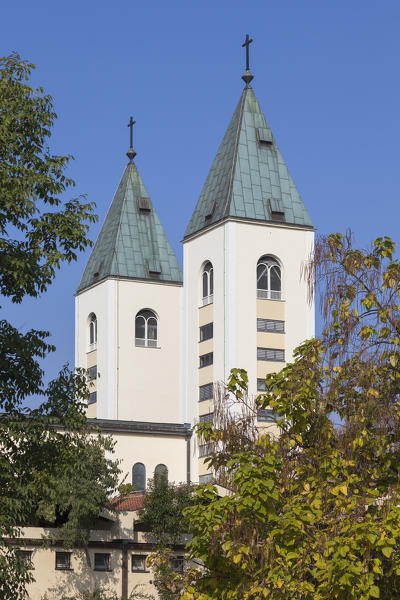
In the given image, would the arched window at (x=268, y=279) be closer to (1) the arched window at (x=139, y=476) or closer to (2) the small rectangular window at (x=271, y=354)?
(2) the small rectangular window at (x=271, y=354)

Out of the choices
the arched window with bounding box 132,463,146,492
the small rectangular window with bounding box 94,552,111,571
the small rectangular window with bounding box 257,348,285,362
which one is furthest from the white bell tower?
the small rectangular window with bounding box 94,552,111,571

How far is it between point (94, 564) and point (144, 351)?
1191 inches

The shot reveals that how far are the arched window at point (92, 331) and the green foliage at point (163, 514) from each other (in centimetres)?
2973

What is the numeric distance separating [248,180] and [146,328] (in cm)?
1325

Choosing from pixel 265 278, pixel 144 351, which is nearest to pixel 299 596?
pixel 265 278

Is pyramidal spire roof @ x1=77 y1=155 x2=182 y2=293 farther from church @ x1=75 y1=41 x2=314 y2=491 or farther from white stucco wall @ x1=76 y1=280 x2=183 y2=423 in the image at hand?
white stucco wall @ x1=76 y1=280 x2=183 y2=423

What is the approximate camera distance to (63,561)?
159 ft

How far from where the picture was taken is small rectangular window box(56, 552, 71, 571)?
159 ft

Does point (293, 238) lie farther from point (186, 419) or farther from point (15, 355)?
point (15, 355)

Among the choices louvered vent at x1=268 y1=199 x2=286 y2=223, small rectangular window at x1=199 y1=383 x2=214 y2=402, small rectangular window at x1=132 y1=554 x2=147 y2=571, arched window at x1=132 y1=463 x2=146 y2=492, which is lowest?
small rectangular window at x1=132 y1=554 x2=147 y2=571

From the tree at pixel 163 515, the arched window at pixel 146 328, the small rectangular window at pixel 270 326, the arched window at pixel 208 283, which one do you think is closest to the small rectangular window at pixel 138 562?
the tree at pixel 163 515

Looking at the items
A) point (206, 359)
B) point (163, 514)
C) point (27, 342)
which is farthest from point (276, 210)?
point (27, 342)

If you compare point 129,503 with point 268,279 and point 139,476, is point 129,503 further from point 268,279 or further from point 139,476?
point 268,279

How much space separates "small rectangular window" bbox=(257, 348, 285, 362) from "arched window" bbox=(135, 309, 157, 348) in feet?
38.8
